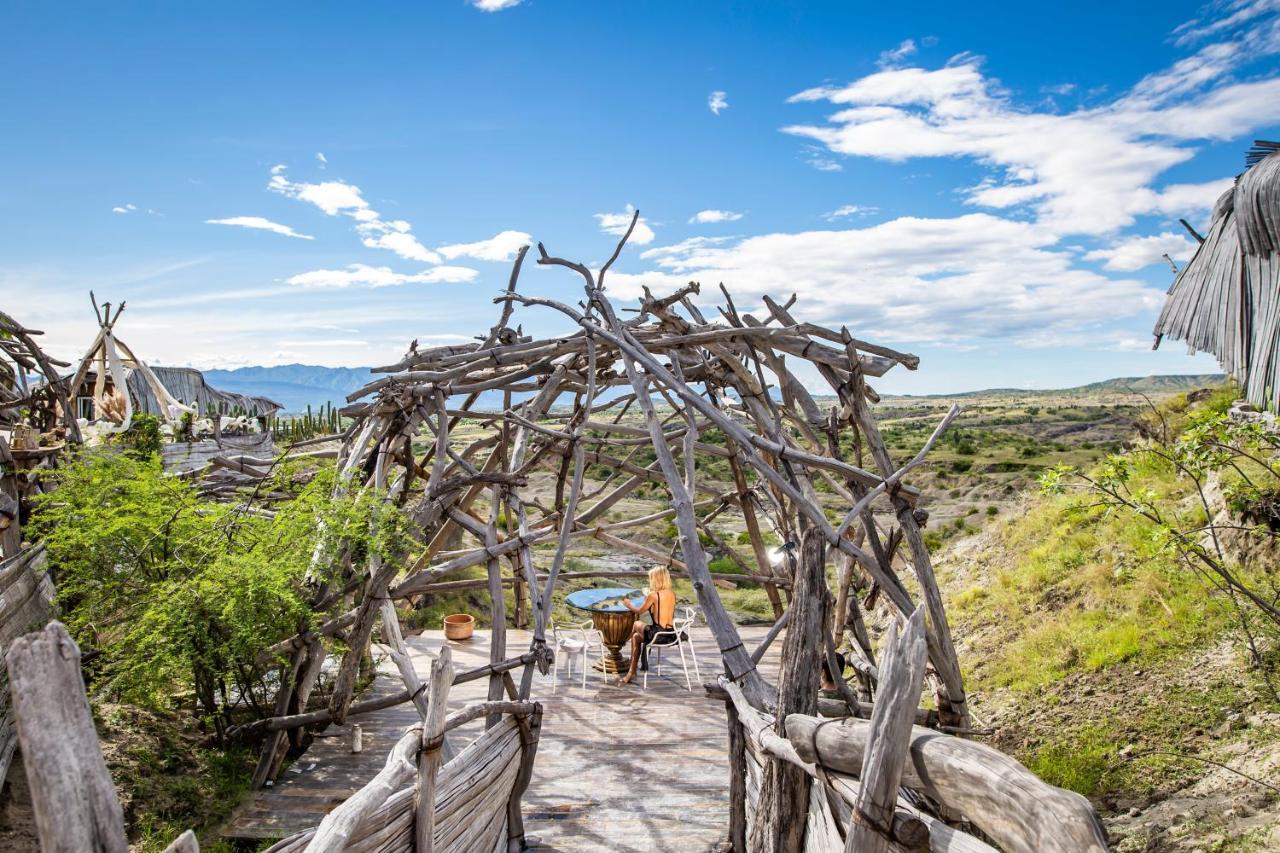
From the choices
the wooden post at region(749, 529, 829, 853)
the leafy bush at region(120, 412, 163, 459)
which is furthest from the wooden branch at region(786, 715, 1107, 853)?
the leafy bush at region(120, 412, 163, 459)

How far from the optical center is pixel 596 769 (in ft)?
19.9

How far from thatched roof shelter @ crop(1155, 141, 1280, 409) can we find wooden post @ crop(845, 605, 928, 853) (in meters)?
4.46

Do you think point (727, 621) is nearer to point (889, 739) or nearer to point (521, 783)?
point (521, 783)

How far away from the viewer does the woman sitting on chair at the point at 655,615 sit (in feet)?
26.9

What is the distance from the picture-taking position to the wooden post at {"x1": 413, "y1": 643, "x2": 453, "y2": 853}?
3072mm

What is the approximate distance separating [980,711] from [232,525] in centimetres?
674

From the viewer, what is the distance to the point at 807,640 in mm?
3494

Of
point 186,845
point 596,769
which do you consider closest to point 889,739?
point 186,845

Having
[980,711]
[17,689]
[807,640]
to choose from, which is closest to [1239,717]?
[980,711]

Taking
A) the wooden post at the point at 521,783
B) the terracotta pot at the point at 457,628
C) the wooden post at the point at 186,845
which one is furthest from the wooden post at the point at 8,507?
the wooden post at the point at 186,845

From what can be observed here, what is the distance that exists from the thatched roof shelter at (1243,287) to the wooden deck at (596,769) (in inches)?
192

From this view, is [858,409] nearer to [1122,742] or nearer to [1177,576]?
[1122,742]

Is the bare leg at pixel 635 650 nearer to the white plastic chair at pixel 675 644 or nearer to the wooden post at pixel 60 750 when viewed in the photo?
the white plastic chair at pixel 675 644

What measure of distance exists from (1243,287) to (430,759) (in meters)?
6.29
